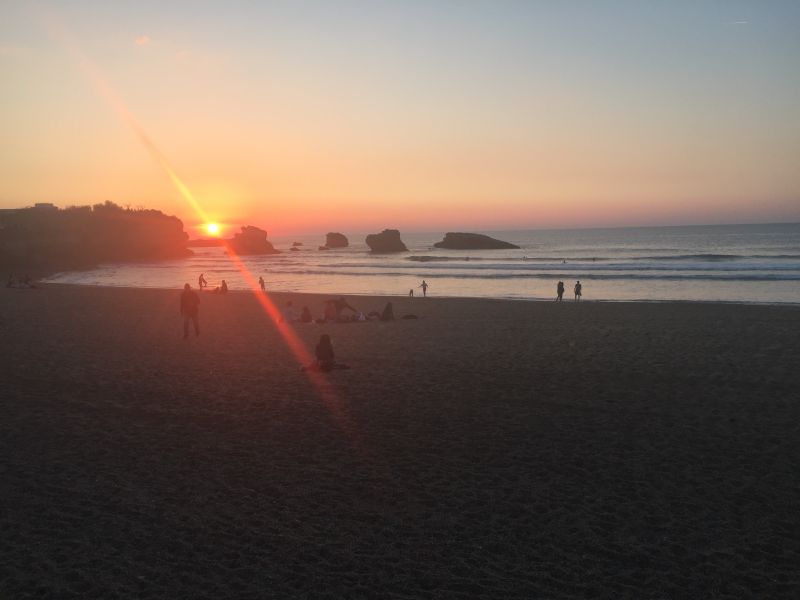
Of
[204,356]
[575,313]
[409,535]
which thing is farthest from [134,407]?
[575,313]

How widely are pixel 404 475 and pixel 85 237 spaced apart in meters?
92.7

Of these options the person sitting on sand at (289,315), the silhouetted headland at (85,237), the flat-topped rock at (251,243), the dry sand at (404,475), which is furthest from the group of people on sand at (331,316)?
the flat-topped rock at (251,243)

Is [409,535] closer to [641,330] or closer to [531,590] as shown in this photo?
[531,590]

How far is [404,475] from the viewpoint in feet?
23.1

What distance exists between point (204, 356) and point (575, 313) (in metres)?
14.5

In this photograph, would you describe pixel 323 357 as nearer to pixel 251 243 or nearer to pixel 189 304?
pixel 189 304

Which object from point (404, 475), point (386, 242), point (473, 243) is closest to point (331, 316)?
point (404, 475)

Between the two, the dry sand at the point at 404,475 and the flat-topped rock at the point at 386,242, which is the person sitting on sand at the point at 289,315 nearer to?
the dry sand at the point at 404,475

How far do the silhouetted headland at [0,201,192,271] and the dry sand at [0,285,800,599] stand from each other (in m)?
64.5

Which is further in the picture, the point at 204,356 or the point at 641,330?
the point at 641,330

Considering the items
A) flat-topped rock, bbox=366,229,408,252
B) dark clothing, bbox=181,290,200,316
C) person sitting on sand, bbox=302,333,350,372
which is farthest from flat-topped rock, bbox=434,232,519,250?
person sitting on sand, bbox=302,333,350,372

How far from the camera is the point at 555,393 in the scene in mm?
10680

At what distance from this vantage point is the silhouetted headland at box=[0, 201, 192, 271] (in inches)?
2781

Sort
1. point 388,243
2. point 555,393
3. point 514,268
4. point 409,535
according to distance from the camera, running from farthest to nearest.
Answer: point 388,243 < point 514,268 < point 555,393 < point 409,535
